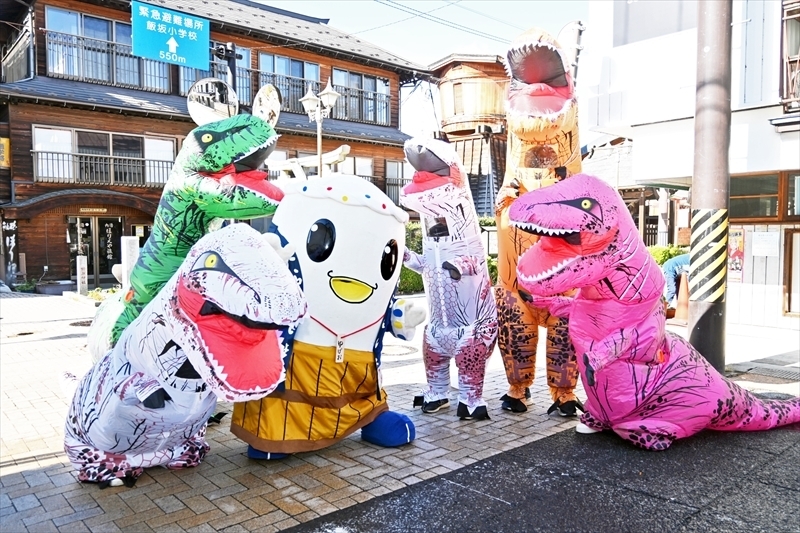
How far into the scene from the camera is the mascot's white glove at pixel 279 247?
3.12m

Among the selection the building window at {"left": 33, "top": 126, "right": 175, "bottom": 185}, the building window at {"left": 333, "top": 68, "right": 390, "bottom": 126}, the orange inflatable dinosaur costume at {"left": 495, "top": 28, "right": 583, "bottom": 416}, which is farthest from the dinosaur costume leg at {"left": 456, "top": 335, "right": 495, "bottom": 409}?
the building window at {"left": 333, "top": 68, "right": 390, "bottom": 126}

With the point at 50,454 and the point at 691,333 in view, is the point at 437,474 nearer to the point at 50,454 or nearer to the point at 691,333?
the point at 50,454

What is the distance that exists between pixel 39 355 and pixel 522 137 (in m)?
6.56

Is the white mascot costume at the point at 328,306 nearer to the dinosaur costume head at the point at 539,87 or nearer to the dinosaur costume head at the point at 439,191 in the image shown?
the dinosaur costume head at the point at 439,191

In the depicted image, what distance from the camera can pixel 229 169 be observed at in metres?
3.77

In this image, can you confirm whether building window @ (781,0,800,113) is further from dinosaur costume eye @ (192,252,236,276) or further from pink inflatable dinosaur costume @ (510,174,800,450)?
dinosaur costume eye @ (192,252,236,276)

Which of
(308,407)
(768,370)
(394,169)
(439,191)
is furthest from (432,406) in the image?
(394,169)

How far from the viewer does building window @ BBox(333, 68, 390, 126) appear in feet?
70.9

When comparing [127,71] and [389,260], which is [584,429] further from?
[127,71]

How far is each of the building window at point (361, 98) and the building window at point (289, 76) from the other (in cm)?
97

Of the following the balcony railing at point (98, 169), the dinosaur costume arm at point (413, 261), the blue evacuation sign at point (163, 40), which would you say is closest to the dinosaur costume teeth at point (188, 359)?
the dinosaur costume arm at point (413, 261)

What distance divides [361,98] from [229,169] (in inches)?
A: 757

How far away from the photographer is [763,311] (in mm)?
10289

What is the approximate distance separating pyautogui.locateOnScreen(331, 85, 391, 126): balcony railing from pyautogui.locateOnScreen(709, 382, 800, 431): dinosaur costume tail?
18.6 meters
